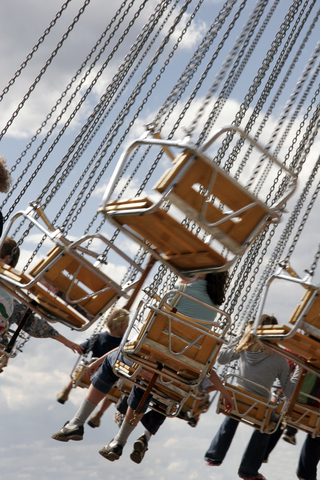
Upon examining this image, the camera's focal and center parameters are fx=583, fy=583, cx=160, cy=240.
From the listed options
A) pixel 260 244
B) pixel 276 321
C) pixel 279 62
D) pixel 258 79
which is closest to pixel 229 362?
pixel 276 321

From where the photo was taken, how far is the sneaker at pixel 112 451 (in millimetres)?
5457

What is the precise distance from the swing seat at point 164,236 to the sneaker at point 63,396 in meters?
4.54

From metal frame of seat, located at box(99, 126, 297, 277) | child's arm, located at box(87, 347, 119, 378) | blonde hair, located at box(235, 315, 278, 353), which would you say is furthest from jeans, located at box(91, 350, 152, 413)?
metal frame of seat, located at box(99, 126, 297, 277)

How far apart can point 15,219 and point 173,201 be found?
1901 millimetres

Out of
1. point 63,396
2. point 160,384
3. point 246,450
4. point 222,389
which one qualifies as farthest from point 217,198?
point 63,396

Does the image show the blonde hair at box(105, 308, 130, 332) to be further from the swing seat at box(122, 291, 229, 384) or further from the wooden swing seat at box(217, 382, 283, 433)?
the swing seat at box(122, 291, 229, 384)

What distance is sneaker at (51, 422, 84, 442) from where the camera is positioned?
5355 mm

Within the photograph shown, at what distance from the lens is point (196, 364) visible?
4.70 meters

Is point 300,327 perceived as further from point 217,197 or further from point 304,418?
point 304,418

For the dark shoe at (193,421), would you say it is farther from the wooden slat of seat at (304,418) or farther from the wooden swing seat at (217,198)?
the wooden swing seat at (217,198)

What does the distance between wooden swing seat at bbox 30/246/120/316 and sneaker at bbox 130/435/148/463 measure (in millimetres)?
1736

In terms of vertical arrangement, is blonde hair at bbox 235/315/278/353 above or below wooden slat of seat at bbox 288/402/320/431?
above

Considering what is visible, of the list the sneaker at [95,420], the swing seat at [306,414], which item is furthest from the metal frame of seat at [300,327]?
the sneaker at [95,420]

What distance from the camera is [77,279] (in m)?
4.69
